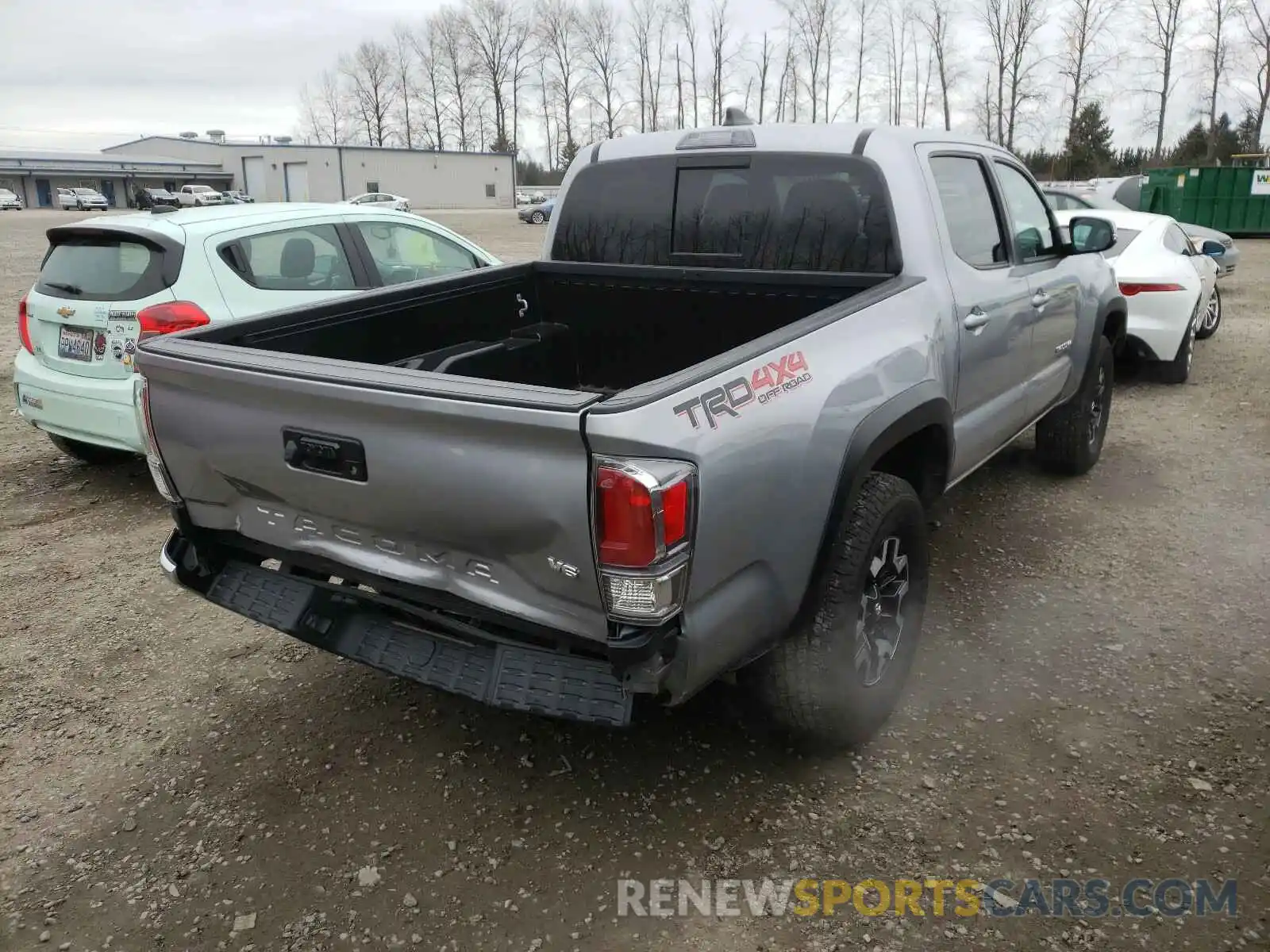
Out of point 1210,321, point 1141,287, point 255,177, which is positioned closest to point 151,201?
point 1141,287

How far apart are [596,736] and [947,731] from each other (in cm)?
120

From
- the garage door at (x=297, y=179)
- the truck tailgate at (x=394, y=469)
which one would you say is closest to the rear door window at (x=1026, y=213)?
the truck tailgate at (x=394, y=469)

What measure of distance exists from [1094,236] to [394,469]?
3.84 metres

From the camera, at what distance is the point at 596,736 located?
338 centimetres

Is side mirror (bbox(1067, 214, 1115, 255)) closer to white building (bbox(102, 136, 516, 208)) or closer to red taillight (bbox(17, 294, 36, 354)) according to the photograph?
red taillight (bbox(17, 294, 36, 354))

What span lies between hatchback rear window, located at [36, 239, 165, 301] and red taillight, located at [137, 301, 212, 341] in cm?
14

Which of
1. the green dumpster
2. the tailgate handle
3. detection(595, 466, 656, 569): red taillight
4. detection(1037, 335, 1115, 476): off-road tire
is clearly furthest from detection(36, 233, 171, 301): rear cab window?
the green dumpster

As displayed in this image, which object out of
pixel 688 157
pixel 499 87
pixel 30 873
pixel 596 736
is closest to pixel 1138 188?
pixel 688 157

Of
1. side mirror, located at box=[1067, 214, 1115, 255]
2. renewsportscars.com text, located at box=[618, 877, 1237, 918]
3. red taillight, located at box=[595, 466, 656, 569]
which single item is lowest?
renewsportscars.com text, located at box=[618, 877, 1237, 918]

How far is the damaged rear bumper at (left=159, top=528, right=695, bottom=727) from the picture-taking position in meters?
2.40

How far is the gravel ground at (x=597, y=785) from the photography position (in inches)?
101

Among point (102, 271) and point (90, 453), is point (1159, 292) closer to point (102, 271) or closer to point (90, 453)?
point (102, 271)

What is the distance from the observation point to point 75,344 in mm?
5516

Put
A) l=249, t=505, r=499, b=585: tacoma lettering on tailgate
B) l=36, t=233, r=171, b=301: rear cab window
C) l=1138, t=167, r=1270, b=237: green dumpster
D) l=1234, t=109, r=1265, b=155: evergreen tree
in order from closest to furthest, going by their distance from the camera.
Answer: l=249, t=505, r=499, b=585: tacoma lettering on tailgate
l=36, t=233, r=171, b=301: rear cab window
l=1138, t=167, r=1270, b=237: green dumpster
l=1234, t=109, r=1265, b=155: evergreen tree
